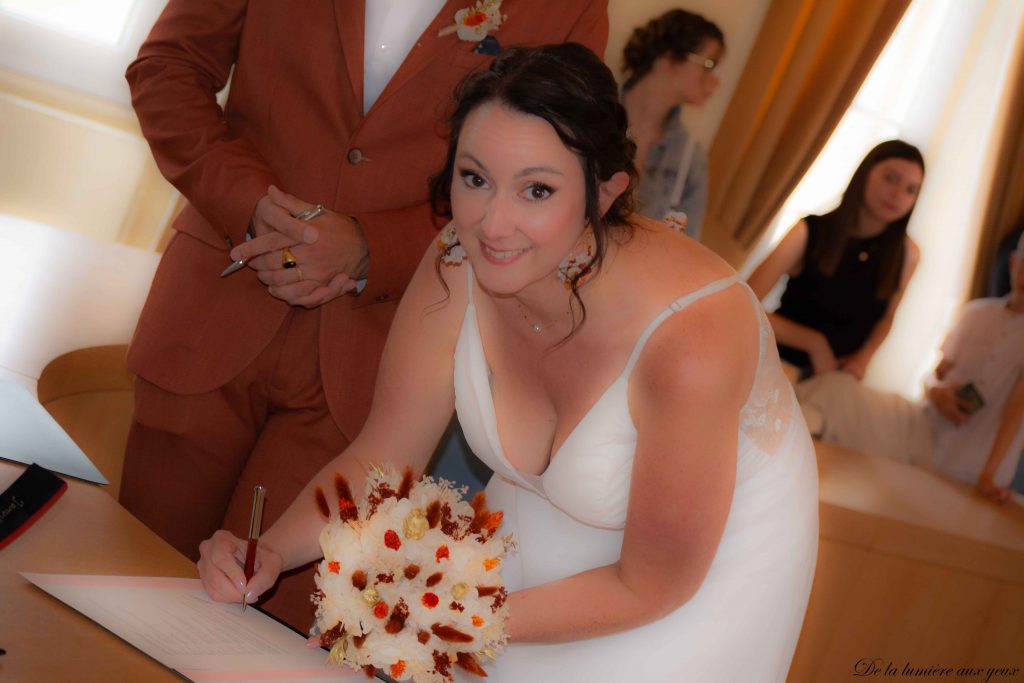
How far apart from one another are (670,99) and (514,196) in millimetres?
2805

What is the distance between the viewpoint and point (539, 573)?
5.66 feet

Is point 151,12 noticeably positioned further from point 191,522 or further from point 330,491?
point 330,491

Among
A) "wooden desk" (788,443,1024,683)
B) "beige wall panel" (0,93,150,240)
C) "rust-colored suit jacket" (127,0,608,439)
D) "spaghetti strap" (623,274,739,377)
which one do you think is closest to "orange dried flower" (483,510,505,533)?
"spaghetti strap" (623,274,739,377)

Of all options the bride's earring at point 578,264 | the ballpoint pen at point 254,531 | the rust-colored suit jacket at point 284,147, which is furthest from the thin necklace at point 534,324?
the ballpoint pen at point 254,531

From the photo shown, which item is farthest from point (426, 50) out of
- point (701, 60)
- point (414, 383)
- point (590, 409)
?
point (701, 60)

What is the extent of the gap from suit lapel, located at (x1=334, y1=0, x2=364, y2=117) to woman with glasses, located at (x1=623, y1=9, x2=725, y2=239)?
93.4 inches

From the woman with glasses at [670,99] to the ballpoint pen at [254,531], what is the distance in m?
2.84

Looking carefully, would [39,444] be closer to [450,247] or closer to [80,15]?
[450,247]

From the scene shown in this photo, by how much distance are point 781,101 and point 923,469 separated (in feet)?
5.25

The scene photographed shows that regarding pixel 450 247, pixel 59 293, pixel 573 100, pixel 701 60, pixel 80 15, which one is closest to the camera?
pixel 573 100

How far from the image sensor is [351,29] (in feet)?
5.60

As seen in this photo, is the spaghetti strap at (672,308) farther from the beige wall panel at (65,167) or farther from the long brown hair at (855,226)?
the beige wall panel at (65,167)

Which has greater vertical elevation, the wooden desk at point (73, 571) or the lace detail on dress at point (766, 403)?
the lace detail on dress at point (766, 403)

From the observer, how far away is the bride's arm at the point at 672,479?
1.44 m
